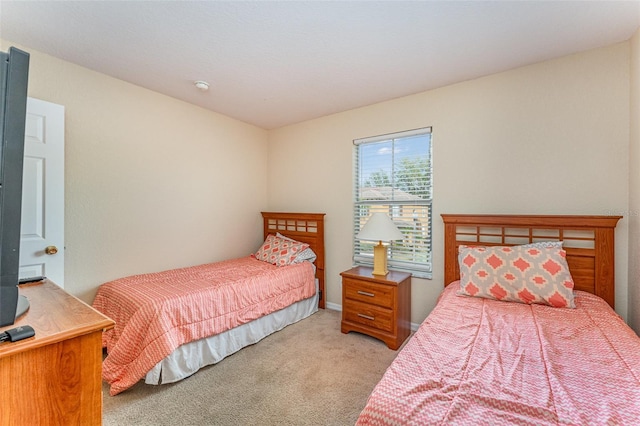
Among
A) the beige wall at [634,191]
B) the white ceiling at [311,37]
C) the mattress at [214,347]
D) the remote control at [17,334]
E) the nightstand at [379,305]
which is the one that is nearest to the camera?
the remote control at [17,334]

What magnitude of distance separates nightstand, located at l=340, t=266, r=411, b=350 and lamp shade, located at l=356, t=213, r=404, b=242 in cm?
38

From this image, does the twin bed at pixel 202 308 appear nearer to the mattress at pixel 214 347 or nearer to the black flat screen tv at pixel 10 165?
the mattress at pixel 214 347

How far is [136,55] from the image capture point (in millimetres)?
2160

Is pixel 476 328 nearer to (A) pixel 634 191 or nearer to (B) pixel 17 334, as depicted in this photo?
(A) pixel 634 191

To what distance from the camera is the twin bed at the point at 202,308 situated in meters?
1.92

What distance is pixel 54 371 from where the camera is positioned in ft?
2.84

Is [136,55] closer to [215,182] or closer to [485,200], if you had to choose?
[215,182]

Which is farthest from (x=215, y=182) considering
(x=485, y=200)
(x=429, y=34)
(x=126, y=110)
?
(x=485, y=200)

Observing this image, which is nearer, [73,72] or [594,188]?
[594,188]

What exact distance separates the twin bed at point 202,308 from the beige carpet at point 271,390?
0.12 metres

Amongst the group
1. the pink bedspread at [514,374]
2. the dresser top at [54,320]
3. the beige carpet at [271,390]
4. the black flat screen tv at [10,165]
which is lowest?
the beige carpet at [271,390]

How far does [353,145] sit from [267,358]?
241cm

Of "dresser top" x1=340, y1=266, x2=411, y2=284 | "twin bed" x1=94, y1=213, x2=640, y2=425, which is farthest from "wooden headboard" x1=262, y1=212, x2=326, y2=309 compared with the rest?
"dresser top" x1=340, y1=266, x2=411, y2=284

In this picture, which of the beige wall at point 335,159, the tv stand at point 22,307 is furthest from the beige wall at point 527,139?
the tv stand at point 22,307
